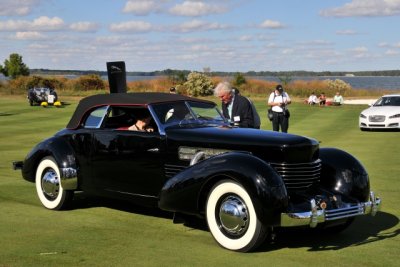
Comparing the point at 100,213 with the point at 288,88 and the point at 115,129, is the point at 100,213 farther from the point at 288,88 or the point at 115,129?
the point at 288,88

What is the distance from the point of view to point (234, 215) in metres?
6.22

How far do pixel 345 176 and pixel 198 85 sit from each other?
171 ft

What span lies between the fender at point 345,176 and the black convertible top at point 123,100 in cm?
191

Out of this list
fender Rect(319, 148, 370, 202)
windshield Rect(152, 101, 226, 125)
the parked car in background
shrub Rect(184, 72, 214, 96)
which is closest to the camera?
fender Rect(319, 148, 370, 202)

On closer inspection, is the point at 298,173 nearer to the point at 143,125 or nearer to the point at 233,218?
the point at 233,218

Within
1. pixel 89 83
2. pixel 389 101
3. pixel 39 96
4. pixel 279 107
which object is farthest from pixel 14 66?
pixel 279 107

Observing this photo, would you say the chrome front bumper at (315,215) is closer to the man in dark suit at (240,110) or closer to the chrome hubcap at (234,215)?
the chrome hubcap at (234,215)

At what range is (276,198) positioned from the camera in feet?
19.5

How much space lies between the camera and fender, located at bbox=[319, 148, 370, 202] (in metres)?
6.99

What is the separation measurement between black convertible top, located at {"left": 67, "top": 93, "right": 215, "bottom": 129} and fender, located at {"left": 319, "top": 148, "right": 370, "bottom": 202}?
1906 mm

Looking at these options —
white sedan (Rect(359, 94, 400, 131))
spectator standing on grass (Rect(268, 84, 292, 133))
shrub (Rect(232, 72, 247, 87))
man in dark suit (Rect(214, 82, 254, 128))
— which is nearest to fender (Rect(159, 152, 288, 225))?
man in dark suit (Rect(214, 82, 254, 128))

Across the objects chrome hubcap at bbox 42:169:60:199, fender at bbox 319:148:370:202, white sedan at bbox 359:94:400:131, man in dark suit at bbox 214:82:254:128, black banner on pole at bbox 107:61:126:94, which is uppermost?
black banner on pole at bbox 107:61:126:94

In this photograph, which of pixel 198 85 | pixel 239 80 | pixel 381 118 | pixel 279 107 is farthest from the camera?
pixel 239 80

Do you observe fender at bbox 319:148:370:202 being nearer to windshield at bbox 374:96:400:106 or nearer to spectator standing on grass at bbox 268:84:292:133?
spectator standing on grass at bbox 268:84:292:133
